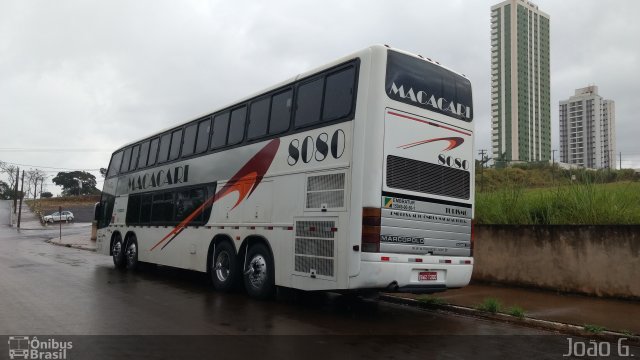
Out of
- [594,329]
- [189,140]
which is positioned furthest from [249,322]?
[189,140]

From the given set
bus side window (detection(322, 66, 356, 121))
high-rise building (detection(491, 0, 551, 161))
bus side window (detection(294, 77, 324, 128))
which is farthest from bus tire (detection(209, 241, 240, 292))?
high-rise building (detection(491, 0, 551, 161))

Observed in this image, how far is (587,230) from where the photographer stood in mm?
9742

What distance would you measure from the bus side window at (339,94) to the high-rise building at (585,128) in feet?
196

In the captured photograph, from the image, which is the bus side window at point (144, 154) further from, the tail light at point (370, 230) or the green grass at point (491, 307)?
the green grass at point (491, 307)

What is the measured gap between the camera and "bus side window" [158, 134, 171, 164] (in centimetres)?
1343

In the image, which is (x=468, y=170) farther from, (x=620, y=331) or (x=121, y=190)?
(x=121, y=190)

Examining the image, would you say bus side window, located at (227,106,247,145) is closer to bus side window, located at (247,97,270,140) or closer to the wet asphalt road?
bus side window, located at (247,97,270,140)

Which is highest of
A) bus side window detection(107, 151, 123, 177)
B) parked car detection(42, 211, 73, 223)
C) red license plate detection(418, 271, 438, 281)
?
bus side window detection(107, 151, 123, 177)

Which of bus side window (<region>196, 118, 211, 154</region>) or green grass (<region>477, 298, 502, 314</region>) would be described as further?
bus side window (<region>196, 118, 211, 154</region>)

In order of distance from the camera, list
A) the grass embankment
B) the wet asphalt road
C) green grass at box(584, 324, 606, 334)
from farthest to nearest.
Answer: the grass embankment
green grass at box(584, 324, 606, 334)
the wet asphalt road

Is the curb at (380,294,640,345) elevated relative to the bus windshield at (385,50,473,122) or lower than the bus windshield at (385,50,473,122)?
lower

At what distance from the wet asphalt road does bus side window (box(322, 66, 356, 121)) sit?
10.5 feet

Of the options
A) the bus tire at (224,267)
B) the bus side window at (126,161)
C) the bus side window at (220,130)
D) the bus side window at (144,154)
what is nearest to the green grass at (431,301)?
the bus tire at (224,267)
